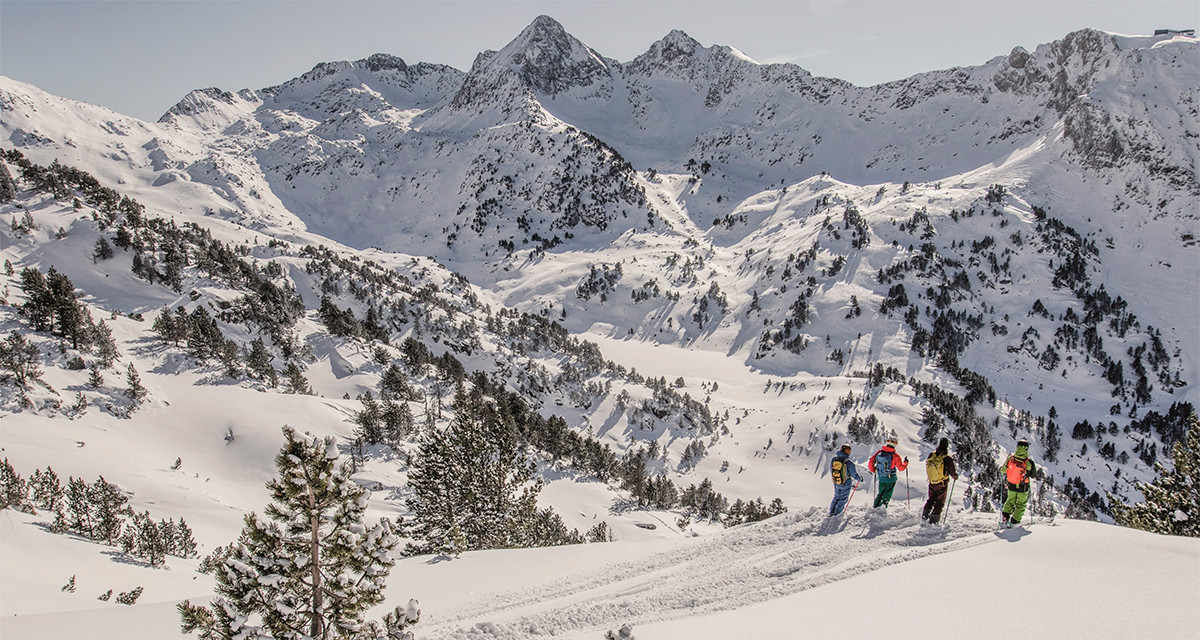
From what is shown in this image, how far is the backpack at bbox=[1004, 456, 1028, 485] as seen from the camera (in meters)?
12.0

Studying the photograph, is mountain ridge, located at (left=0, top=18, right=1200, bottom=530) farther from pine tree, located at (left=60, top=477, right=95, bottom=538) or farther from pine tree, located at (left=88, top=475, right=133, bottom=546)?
pine tree, located at (left=60, top=477, right=95, bottom=538)

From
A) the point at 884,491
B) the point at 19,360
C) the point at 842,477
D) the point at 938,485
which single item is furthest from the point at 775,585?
the point at 19,360

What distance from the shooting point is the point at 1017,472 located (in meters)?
12.0

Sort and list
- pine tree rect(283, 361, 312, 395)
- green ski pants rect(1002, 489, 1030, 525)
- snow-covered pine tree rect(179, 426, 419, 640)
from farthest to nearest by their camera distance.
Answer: pine tree rect(283, 361, 312, 395)
green ski pants rect(1002, 489, 1030, 525)
snow-covered pine tree rect(179, 426, 419, 640)

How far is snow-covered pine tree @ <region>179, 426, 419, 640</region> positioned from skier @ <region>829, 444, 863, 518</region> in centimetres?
1132

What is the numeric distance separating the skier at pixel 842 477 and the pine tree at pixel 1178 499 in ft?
34.1

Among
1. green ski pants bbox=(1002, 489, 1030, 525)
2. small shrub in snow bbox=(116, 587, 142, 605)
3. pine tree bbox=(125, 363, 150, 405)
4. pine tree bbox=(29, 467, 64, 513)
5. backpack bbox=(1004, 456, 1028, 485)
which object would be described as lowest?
small shrub in snow bbox=(116, 587, 142, 605)

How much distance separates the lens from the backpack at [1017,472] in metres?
12.0

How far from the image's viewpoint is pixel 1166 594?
294 inches

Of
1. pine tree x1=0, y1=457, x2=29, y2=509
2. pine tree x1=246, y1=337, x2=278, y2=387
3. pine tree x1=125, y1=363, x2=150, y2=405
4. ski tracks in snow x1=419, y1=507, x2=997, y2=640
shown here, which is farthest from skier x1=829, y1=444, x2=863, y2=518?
pine tree x1=246, y1=337, x2=278, y2=387

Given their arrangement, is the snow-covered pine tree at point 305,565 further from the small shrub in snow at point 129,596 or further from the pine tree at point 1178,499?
the pine tree at point 1178,499

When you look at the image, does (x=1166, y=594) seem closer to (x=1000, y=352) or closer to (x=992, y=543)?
(x=992, y=543)

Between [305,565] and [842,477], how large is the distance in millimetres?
12648

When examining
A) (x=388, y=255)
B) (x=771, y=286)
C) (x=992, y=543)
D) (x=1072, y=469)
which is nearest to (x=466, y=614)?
(x=992, y=543)
